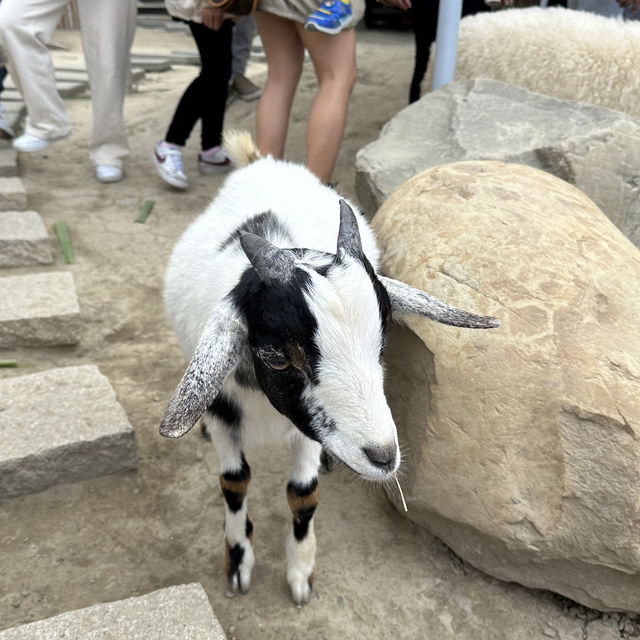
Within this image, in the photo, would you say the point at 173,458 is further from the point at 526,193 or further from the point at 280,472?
the point at 526,193

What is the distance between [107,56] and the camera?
15.8 ft

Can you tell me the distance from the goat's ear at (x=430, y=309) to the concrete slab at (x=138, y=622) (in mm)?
1023

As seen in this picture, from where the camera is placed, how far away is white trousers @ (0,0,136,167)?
4.49 metres

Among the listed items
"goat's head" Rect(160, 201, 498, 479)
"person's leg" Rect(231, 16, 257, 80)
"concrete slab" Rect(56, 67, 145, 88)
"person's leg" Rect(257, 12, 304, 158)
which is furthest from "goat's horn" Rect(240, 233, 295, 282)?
"concrete slab" Rect(56, 67, 145, 88)

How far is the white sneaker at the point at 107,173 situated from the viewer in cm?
→ 535

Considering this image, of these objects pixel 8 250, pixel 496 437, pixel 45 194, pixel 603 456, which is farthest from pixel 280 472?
pixel 45 194

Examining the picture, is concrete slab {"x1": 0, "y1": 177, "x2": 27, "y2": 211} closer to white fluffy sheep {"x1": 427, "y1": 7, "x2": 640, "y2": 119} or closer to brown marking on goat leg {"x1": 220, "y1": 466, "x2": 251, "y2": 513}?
white fluffy sheep {"x1": 427, "y1": 7, "x2": 640, "y2": 119}

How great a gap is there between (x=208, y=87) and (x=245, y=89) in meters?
1.80

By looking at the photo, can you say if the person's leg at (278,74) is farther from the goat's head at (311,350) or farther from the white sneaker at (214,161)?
the goat's head at (311,350)

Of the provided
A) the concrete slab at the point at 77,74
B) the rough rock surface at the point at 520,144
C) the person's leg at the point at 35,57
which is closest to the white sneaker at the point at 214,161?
the person's leg at the point at 35,57

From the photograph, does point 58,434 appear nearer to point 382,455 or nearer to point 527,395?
point 382,455

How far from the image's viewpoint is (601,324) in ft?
6.73

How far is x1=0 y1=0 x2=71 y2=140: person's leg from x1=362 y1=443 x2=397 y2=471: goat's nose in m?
4.25

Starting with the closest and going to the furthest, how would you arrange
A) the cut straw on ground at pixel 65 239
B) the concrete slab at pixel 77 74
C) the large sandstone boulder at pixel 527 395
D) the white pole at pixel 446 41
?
the large sandstone boulder at pixel 527 395 < the white pole at pixel 446 41 < the cut straw on ground at pixel 65 239 < the concrete slab at pixel 77 74
